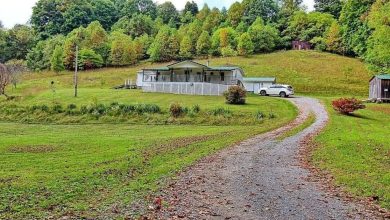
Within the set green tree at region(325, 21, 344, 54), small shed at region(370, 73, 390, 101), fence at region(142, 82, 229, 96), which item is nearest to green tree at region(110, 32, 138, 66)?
fence at region(142, 82, 229, 96)

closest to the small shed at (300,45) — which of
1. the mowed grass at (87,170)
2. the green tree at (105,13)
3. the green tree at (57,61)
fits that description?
the green tree at (57,61)

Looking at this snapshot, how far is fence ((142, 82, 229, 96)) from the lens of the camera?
50062 mm

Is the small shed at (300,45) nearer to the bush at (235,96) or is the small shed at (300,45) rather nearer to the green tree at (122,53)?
the green tree at (122,53)

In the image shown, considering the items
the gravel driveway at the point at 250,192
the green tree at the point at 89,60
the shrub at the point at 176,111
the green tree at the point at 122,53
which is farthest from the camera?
the green tree at the point at 122,53

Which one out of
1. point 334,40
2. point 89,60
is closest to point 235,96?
point 89,60

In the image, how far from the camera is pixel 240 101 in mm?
40719

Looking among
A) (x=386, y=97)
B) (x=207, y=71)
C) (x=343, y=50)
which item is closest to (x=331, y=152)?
(x=386, y=97)

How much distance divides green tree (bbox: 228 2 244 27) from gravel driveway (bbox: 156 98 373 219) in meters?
115

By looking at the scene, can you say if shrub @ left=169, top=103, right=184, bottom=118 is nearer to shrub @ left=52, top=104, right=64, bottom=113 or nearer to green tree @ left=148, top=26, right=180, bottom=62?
shrub @ left=52, top=104, right=64, bottom=113

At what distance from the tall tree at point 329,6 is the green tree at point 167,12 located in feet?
163

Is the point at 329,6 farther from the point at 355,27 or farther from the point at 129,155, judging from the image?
the point at 129,155

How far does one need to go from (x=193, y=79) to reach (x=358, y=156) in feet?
132

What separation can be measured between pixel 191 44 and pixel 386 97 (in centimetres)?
6175

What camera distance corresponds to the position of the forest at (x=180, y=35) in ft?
305
